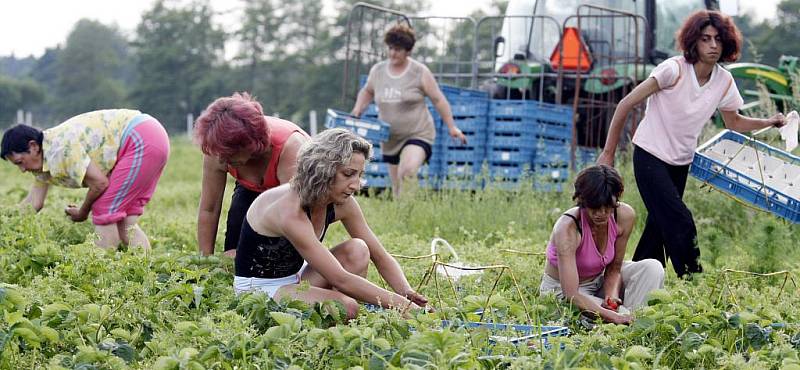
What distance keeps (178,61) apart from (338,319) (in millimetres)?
52320

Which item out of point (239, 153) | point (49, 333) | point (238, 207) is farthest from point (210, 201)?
point (49, 333)

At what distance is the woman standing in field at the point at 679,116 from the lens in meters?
5.82

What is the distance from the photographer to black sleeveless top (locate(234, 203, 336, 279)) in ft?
16.1

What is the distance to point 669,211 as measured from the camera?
5934 millimetres

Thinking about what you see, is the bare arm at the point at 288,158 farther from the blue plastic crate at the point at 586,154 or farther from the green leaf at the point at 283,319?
the blue plastic crate at the point at 586,154

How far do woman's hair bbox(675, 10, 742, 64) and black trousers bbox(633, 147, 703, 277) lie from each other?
63 centimetres

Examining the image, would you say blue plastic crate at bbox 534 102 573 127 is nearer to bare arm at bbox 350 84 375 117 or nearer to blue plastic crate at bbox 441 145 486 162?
blue plastic crate at bbox 441 145 486 162

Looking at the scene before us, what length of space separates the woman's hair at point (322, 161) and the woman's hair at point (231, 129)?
51 cm

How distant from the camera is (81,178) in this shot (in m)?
6.83

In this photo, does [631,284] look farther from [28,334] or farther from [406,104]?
[406,104]

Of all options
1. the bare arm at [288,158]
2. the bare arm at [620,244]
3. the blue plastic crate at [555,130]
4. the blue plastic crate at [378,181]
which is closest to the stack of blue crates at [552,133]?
the blue plastic crate at [555,130]

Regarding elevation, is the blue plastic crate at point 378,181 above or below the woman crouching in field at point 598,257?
below

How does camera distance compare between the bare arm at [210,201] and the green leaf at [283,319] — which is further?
the bare arm at [210,201]

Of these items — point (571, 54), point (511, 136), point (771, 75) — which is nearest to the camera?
point (511, 136)
